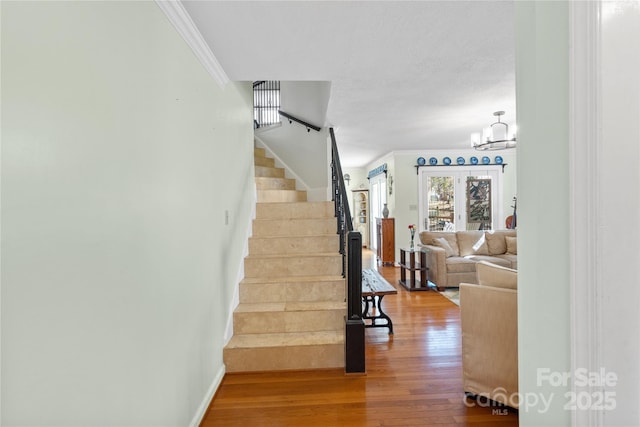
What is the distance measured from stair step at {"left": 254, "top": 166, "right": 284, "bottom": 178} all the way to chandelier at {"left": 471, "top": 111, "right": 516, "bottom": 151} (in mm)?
2853

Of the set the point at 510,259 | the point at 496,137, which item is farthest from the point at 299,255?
the point at 510,259

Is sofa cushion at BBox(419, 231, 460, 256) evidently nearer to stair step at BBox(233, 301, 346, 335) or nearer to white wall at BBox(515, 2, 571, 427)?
stair step at BBox(233, 301, 346, 335)

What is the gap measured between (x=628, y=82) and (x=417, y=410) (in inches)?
84.4

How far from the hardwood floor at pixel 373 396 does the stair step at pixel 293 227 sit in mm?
1393

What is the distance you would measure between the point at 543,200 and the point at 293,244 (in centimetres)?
296

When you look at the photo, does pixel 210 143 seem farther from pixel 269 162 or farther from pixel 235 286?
pixel 269 162

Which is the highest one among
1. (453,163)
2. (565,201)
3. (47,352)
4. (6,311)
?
(453,163)

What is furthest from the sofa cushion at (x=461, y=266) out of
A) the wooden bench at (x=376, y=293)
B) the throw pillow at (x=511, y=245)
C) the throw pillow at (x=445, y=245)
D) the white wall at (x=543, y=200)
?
the white wall at (x=543, y=200)

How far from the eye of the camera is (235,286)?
2951 millimetres

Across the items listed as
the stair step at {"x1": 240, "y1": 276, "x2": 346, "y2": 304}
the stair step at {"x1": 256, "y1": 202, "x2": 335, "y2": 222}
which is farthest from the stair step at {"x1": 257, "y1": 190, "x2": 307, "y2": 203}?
the stair step at {"x1": 240, "y1": 276, "x2": 346, "y2": 304}

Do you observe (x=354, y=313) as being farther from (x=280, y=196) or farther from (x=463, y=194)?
(x=463, y=194)

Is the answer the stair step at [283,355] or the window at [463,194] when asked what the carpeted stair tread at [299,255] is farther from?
the window at [463,194]

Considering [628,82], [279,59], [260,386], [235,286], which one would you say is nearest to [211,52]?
[279,59]

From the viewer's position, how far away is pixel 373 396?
2.24 meters
